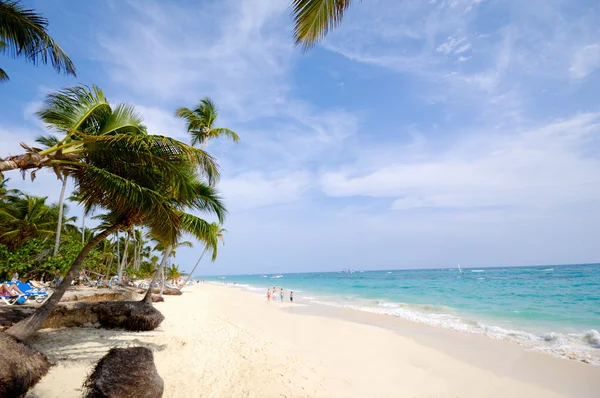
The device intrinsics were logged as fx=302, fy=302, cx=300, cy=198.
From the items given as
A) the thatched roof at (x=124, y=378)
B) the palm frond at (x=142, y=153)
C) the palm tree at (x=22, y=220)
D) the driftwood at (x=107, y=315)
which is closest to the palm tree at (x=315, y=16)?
the palm frond at (x=142, y=153)

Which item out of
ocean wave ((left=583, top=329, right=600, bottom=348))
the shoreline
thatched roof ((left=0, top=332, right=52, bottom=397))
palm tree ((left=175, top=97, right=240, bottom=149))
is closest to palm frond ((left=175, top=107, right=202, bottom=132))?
palm tree ((left=175, top=97, right=240, bottom=149))

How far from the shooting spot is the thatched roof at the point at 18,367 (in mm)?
3816

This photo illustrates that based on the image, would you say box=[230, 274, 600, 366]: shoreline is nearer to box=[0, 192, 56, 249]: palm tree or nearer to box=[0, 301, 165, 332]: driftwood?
box=[0, 301, 165, 332]: driftwood

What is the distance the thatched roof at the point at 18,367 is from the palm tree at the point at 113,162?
64 centimetres

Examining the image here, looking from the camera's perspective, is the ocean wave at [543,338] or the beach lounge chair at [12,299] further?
the beach lounge chair at [12,299]

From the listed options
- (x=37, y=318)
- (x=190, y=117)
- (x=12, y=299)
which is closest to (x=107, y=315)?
(x=37, y=318)

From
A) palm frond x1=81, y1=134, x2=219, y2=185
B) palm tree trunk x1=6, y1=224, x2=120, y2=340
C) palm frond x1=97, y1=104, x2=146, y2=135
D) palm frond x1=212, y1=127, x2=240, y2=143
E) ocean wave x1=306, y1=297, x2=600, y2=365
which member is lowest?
ocean wave x1=306, y1=297, x2=600, y2=365

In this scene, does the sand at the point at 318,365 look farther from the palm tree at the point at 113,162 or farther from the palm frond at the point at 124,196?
the palm frond at the point at 124,196

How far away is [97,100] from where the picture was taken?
5.65 metres

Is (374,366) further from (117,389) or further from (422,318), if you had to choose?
(422,318)

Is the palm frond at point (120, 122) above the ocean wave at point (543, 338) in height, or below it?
above

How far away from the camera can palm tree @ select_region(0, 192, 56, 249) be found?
17734mm

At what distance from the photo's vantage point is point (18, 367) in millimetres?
4125

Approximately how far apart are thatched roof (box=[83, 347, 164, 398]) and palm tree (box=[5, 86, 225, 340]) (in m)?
2.35
